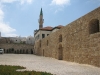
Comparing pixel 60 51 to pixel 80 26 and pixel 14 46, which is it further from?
pixel 14 46

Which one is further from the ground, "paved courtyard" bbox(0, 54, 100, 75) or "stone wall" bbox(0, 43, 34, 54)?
"stone wall" bbox(0, 43, 34, 54)

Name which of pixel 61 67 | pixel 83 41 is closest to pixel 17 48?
pixel 83 41

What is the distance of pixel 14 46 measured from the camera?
48750 millimetres

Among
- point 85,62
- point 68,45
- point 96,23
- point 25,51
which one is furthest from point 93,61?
point 25,51

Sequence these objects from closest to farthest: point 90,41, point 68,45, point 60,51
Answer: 1. point 90,41
2. point 68,45
3. point 60,51

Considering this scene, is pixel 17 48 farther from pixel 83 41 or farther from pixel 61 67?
pixel 61 67

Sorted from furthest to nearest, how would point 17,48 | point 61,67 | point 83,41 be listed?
point 17,48 → point 83,41 → point 61,67

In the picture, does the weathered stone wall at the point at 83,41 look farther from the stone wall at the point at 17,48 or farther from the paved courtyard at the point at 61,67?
the stone wall at the point at 17,48

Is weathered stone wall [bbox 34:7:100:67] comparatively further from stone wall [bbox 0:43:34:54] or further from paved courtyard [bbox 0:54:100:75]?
stone wall [bbox 0:43:34:54]

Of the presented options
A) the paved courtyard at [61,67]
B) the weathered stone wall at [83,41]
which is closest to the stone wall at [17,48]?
the weathered stone wall at [83,41]

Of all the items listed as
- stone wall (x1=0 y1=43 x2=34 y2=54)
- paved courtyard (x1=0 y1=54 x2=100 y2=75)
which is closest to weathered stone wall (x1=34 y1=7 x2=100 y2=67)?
paved courtyard (x1=0 y1=54 x2=100 y2=75)

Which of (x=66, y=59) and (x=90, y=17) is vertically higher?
(x=90, y=17)

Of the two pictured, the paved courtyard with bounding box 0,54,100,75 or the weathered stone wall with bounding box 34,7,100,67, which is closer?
the paved courtyard with bounding box 0,54,100,75

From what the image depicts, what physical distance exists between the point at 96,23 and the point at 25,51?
130 feet
